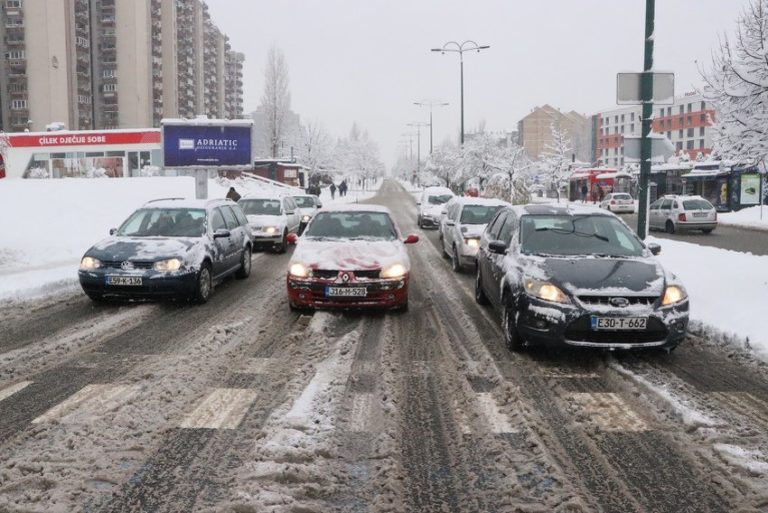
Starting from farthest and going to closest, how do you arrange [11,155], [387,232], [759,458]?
[11,155], [387,232], [759,458]

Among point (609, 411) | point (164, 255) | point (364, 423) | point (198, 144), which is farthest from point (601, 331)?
point (198, 144)

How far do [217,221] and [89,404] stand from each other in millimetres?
6399

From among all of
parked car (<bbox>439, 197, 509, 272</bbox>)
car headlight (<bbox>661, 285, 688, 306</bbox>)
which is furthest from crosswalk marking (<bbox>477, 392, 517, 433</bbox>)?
parked car (<bbox>439, 197, 509, 272</bbox>)

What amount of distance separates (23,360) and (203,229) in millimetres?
4334

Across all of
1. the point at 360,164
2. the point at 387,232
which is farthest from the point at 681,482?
the point at 360,164

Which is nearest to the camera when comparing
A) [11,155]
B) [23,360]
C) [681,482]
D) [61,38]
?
[681,482]

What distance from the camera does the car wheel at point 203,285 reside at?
9.35 metres

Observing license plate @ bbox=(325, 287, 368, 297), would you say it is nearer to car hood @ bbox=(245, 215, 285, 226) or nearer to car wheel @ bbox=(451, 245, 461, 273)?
car wheel @ bbox=(451, 245, 461, 273)

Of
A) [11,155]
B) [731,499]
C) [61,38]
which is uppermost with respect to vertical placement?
[61,38]

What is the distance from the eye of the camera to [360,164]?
5438 inches

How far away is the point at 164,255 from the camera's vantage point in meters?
9.09

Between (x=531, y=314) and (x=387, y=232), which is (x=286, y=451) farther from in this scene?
(x=387, y=232)

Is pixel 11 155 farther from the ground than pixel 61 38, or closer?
closer

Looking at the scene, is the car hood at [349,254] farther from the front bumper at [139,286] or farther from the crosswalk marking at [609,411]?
the crosswalk marking at [609,411]
